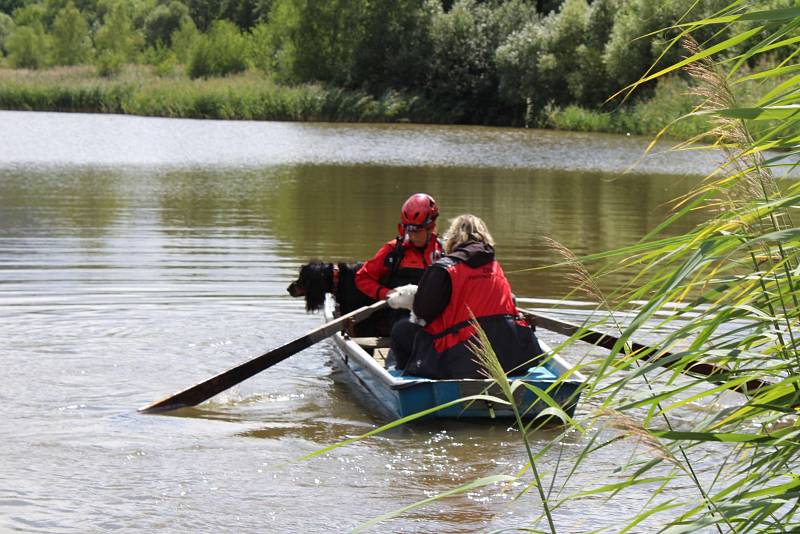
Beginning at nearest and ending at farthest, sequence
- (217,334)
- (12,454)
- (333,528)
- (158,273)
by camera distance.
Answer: (333,528)
(12,454)
(217,334)
(158,273)

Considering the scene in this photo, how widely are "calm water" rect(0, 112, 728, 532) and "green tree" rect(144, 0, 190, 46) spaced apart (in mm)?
66883

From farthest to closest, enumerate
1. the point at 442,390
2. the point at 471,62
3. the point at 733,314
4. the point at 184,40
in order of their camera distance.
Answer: the point at 184,40
the point at 471,62
the point at 442,390
the point at 733,314

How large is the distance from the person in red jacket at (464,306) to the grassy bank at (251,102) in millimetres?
33411

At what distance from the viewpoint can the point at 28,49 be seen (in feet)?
242

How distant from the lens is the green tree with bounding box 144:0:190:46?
89.9m

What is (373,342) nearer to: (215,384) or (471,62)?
(215,384)

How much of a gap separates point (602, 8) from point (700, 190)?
44.4 meters

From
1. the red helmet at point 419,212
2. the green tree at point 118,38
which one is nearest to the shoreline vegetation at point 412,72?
the green tree at point 118,38

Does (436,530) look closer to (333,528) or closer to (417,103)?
Result: (333,528)

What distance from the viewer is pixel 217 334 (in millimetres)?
9523

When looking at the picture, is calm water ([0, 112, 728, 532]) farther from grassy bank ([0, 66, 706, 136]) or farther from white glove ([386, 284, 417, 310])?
grassy bank ([0, 66, 706, 136])

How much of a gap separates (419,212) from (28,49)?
71.0m

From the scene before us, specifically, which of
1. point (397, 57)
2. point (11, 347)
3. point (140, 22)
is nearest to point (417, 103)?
point (397, 57)

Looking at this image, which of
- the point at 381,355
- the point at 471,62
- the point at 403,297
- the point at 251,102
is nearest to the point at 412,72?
the point at 471,62
